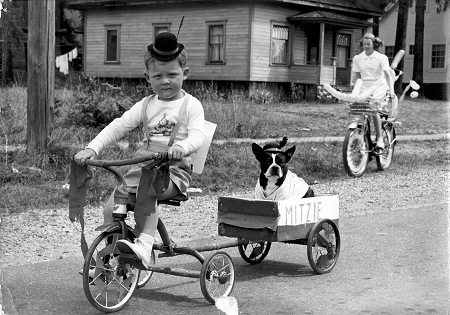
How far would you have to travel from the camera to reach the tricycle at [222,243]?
17.3 feet

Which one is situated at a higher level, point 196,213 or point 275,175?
point 275,175

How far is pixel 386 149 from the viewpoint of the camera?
13.7 metres

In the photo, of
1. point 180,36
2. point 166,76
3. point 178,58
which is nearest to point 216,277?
point 166,76

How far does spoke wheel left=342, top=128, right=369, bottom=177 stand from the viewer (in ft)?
41.6

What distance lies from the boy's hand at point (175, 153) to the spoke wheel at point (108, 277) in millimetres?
682

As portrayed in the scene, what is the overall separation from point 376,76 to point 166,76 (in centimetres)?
827

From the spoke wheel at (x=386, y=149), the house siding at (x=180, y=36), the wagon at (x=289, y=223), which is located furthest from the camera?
the house siding at (x=180, y=36)

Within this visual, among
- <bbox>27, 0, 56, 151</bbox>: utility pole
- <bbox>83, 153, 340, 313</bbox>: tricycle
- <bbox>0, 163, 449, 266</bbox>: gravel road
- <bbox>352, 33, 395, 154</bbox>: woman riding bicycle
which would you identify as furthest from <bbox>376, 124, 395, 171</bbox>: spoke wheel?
<bbox>83, 153, 340, 313</bbox>: tricycle

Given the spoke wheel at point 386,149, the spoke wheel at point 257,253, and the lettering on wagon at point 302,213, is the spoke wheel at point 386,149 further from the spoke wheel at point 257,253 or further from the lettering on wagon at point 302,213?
the lettering on wagon at point 302,213

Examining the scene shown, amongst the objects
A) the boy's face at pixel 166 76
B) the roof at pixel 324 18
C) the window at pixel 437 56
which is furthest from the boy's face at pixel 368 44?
the window at pixel 437 56

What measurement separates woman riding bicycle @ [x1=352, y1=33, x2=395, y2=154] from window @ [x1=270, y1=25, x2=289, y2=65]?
20.6 meters

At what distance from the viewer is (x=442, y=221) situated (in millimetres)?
9148

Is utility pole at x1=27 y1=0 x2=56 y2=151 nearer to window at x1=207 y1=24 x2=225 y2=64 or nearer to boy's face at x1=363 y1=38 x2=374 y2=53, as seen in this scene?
boy's face at x1=363 y1=38 x2=374 y2=53

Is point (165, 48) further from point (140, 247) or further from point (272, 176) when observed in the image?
point (272, 176)
